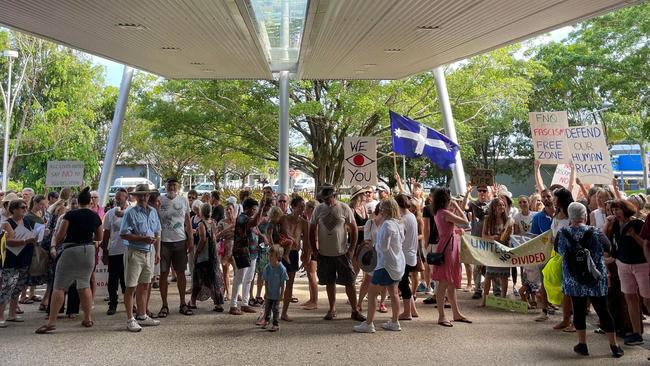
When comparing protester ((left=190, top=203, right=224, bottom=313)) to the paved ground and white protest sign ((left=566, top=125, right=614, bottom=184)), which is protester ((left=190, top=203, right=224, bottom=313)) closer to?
the paved ground

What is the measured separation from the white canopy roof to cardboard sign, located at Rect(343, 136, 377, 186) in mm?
2264

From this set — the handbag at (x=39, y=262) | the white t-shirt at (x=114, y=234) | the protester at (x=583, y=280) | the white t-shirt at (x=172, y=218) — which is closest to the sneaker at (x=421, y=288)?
the protester at (x=583, y=280)

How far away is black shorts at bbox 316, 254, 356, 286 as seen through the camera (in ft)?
25.5

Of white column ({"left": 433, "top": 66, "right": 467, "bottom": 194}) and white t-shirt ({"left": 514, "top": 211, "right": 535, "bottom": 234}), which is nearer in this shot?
white t-shirt ({"left": 514, "top": 211, "right": 535, "bottom": 234})

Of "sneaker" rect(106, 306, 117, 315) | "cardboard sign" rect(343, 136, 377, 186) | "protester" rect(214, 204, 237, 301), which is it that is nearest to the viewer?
"sneaker" rect(106, 306, 117, 315)

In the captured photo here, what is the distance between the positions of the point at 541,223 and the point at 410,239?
2235 millimetres

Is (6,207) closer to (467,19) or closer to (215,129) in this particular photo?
(467,19)

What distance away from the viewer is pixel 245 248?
8.17 metres

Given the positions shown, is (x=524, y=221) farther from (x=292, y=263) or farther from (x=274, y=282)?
(x=274, y=282)

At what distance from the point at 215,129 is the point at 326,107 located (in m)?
4.28

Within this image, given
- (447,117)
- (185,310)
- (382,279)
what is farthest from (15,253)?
(447,117)

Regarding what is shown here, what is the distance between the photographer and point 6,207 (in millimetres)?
8086

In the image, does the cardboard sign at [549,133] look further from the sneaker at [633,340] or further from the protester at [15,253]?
the protester at [15,253]

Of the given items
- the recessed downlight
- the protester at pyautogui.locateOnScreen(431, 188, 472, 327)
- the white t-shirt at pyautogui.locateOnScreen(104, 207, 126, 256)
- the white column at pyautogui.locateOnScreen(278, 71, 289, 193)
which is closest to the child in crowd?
the protester at pyautogui.locateOnScreen(431, 188, 472, 327)
